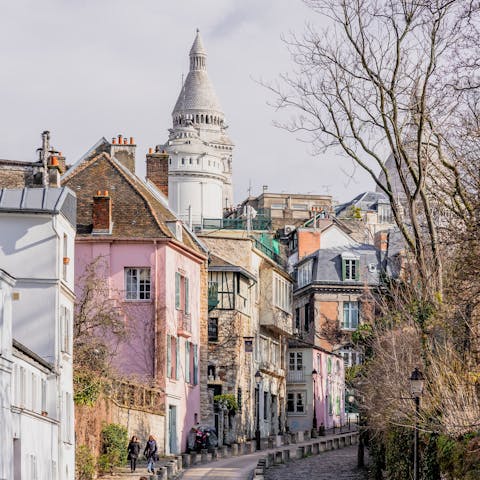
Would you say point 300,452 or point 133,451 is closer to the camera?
point 133,451

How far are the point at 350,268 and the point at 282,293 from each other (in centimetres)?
2207

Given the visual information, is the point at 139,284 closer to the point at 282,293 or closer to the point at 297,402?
the point at 282,293

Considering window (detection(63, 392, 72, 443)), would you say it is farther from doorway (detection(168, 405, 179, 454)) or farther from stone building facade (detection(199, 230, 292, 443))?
stone building facade (detection(199, 230, 292, 443))

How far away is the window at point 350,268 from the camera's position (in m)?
102

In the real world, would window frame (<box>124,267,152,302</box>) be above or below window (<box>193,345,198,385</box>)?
above

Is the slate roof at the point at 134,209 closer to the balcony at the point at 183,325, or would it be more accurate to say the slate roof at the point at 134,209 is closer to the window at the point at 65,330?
the balcony at the point at 183,325

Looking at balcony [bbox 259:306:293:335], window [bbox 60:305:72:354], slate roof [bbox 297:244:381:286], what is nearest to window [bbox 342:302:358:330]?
slate roof [bbox 297:244:381:286]

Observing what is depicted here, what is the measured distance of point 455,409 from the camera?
103 feet

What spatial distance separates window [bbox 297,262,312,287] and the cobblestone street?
131ft

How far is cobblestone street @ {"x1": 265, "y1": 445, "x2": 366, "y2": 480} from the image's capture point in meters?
51.1

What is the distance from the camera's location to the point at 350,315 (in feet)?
332

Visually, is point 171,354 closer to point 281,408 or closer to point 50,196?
point 50,196

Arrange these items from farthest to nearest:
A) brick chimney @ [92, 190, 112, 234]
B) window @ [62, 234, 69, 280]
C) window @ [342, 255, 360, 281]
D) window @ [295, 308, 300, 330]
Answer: window @ [295, 308, 300, 330]
window @ [342, 255, 360, 281]
brick chimney @ [92, 190, 112, 234]
window @ [62, 234, 69, 280]

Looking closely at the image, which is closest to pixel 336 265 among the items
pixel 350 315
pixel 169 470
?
pixel 350 315
